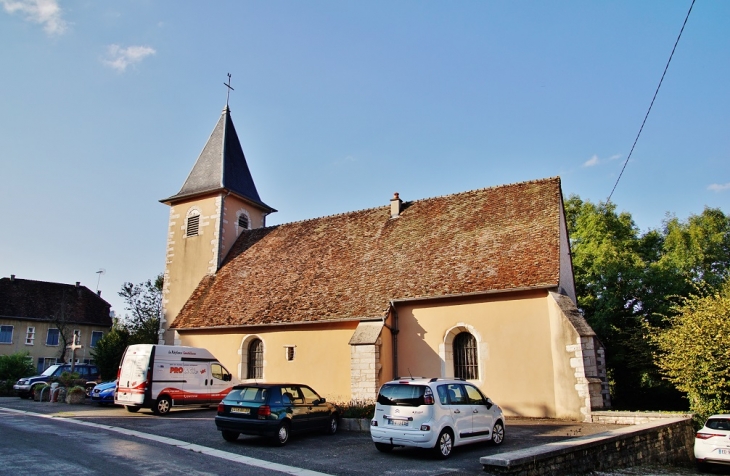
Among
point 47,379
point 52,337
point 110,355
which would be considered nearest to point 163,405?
point 47,379

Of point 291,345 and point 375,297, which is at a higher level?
point 375,297

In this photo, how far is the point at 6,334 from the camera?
36.8m

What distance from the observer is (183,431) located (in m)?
13.0

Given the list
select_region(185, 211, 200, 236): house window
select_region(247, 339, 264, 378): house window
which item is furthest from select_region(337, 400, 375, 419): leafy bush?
select_region(185, 211, 200, 236): house window

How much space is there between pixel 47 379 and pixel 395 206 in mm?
19091

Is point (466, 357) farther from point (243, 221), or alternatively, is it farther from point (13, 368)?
point (13, 368)

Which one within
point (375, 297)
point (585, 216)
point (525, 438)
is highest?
point (585, 216)

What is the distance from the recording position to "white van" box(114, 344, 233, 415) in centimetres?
1686

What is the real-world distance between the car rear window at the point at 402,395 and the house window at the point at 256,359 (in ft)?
35.3

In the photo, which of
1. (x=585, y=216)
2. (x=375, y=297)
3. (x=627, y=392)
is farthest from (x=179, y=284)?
(x=585, y=216)

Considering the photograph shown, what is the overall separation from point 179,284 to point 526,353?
17.5m

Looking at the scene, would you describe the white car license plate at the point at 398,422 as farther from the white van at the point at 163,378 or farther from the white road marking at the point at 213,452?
the white van at the point at 163,378

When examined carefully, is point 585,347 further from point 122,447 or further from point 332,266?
point 122,447

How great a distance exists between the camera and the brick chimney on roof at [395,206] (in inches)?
883
